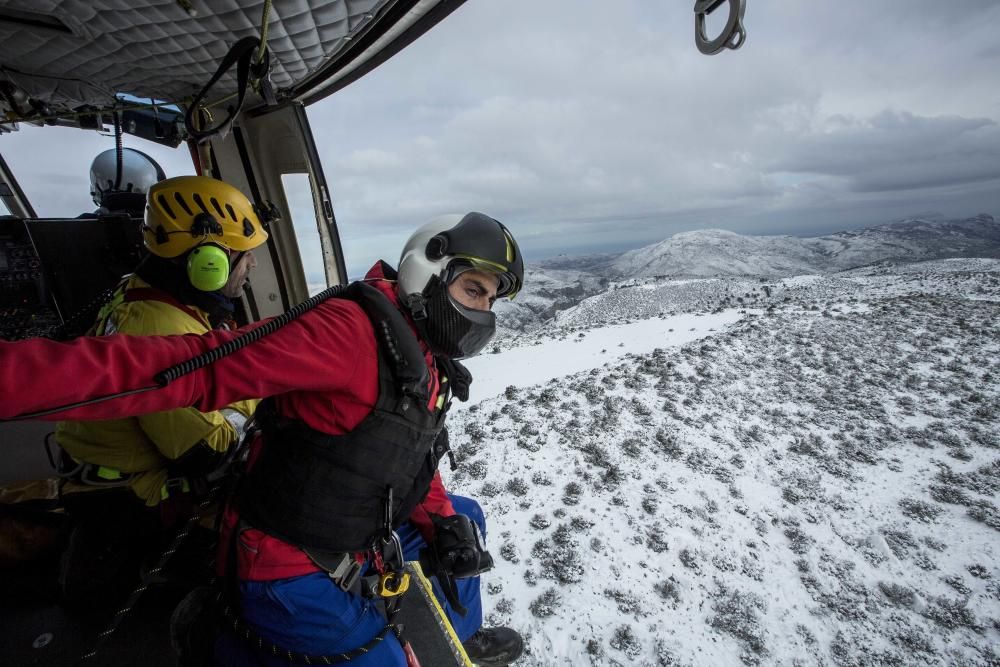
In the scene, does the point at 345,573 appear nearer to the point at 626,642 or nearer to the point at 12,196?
the point at 626,642

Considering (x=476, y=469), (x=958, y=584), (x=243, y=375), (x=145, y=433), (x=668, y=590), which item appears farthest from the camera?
(x=476, y=469)

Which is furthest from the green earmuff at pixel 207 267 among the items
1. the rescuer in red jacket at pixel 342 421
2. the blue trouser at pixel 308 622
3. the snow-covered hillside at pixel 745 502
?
the snow-covered hillside at pixel 745 502

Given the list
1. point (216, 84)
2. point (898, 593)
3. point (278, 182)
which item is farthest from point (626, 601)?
point (216, 84)

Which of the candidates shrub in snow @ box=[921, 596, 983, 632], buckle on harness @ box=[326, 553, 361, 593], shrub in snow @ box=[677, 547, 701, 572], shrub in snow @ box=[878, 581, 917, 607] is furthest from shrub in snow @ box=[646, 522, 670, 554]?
buckle on harness @ box=[326, 553, 361, 593]

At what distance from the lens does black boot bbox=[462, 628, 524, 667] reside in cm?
305

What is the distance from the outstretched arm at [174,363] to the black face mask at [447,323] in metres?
0.35

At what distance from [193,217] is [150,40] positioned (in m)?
1.70

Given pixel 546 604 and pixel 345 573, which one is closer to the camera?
pixel 345 573

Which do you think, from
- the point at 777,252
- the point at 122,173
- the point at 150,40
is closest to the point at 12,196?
the point at 122,173

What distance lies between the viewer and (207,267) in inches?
95.9

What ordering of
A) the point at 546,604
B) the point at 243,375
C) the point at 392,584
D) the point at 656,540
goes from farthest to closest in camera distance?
the point at 656,540
the point at 546,604
the point at 392,584
the point at 243,375

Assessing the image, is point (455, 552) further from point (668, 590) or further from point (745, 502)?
point (745, 502)

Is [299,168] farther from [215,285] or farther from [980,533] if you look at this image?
[980,533]

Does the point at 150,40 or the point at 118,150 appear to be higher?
the point at 150,40
